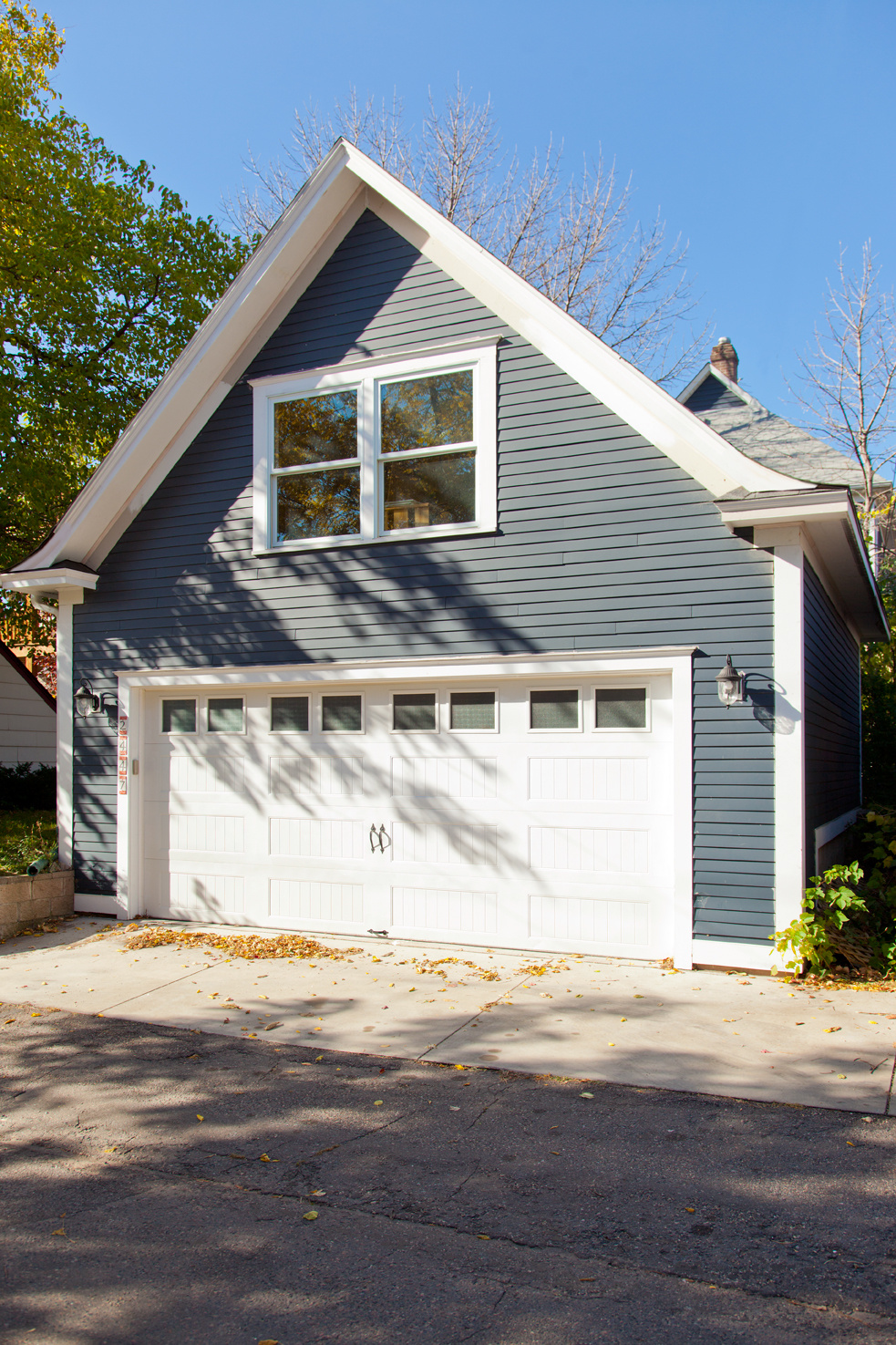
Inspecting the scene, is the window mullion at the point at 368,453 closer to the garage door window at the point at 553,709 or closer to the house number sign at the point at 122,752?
the garage door window at the point at 553,709

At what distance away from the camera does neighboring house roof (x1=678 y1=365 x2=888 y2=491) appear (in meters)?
10.4

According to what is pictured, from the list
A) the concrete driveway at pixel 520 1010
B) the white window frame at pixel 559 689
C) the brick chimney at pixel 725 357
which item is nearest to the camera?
the concrete driveway at pixel 520 1010

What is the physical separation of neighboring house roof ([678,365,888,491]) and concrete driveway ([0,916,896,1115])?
18.2ft

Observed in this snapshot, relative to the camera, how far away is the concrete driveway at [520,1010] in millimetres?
5332

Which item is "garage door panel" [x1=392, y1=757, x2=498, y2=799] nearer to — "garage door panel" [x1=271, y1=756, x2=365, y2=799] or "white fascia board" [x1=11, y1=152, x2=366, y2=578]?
"garage door panel" [x1=271, y1=756, x2=365, y2=799]

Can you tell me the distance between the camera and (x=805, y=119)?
47.2ft

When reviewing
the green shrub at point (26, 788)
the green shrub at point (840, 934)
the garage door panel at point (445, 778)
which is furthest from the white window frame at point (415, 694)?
Answer: the green shrub at point (26, 788)

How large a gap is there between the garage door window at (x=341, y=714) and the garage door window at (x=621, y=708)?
93.3 inches

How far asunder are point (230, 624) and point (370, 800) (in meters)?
2.33

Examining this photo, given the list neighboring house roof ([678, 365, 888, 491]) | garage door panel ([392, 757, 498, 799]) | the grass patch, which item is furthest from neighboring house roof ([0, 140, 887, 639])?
garage door panel ([392, 757, 498, 799])

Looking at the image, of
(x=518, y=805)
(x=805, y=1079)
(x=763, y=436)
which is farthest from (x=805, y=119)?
(x=805, y=1079)

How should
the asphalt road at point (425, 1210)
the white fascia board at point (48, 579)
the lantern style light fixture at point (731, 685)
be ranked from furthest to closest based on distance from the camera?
the white fascia board at point (48, 579), the lantern style light fixture at point (731, 685), the asphalt road at point (425, 1210)

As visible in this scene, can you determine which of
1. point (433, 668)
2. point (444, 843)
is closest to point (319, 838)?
point (444, 843)

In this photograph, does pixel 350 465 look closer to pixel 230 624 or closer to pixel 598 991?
pixel 230 624
